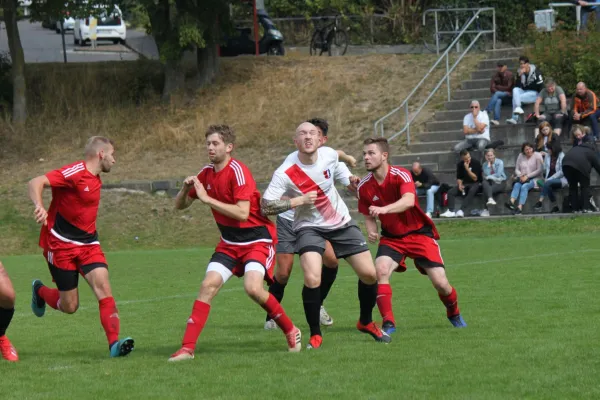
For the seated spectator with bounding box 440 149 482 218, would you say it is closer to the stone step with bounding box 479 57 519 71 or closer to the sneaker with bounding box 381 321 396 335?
the stone step with bounding box 479 57 519 71

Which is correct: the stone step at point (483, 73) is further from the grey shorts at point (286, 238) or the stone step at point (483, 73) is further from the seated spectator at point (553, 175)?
the grey shorts at point (286, 238)

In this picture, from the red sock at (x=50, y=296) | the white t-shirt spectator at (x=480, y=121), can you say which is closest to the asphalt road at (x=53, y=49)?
the white t-shirt spectator at (x=480, y=121)

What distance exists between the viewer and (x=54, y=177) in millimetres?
9359

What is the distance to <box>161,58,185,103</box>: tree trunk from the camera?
34406 millimetres

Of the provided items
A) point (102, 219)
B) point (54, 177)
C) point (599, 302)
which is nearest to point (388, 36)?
point (102, 219)

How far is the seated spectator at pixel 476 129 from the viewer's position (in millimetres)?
26234

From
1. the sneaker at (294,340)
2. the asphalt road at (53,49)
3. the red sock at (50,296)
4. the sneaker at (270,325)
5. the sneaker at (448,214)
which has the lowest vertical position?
the sneaker at (448,214)

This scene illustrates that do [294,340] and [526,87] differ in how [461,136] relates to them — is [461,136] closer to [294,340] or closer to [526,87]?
[526,87]

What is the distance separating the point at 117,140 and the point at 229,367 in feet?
80.9

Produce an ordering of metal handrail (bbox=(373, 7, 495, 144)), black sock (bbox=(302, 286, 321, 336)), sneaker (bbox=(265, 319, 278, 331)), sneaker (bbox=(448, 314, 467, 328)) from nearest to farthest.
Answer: black sock (bbox=(302, 286, 321, 336)) → sneaker (bbox=(448, 314, 467, 328)) → sneaker (bbox=(265, 319, 278, 331)) → metal handrail (bbox=(373, 7, 495, 144))

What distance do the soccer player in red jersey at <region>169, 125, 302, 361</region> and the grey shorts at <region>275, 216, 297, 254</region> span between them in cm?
140

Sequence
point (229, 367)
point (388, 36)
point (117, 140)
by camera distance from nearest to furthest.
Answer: point (229, 367) < point (117, 140) < point (388, 36)

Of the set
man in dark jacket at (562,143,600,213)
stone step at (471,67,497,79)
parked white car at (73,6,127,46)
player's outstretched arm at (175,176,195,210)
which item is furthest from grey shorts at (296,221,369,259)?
parked white car at (73,6,127,46)

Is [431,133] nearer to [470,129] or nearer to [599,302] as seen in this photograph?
Answer: [470,129]
